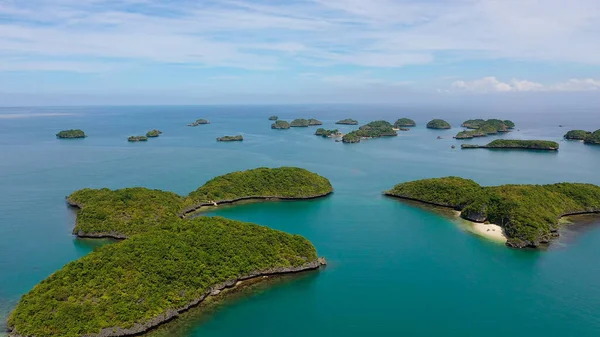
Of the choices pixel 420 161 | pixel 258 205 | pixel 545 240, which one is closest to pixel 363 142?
pixel 420 161

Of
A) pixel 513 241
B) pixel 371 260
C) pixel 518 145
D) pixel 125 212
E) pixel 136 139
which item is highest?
pixel 518 145

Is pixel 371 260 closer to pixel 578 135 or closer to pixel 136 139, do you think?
pixel 136 139

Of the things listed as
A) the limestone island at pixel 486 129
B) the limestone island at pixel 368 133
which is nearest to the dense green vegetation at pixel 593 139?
the limestone island at pixel 486 129

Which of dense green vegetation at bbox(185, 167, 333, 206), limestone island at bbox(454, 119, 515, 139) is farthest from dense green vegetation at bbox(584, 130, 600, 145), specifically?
dense green vegetation at bbox(185, 167, 333, 206)

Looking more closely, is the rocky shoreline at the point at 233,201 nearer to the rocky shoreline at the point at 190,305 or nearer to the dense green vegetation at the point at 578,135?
the rocky shoreline at the point at 190,305

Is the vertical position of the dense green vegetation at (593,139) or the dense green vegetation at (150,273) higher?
the dense green vegetation at (593,139)

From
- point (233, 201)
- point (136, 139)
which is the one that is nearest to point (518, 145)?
point (233, 201)
